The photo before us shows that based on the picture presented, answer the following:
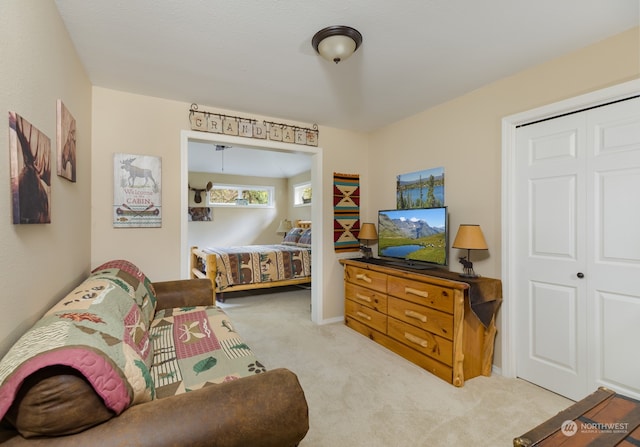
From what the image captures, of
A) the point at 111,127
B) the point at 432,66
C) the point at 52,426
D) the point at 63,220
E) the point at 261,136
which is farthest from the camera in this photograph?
the point at 261,136

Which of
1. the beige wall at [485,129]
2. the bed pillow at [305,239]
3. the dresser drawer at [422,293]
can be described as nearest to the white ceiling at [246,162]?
the bed pillow at [305,239]

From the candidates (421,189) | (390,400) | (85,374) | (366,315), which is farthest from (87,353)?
(421,189)

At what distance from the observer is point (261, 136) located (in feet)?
10.5

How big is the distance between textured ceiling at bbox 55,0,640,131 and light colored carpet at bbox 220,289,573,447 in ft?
7.83

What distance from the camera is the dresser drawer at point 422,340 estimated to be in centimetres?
229

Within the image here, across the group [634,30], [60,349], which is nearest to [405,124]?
[634,30]

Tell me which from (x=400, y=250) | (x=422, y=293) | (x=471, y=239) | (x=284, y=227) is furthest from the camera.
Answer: (x=284, y=227)

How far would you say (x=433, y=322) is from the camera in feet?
7.88

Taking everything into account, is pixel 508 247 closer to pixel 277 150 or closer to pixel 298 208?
pixel 277 150

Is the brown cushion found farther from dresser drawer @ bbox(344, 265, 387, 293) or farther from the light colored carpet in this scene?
dresser drawer @ bbox(344, 265, 387, 293)

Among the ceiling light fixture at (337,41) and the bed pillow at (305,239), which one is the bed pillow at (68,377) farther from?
the bed pillow at (305,239)

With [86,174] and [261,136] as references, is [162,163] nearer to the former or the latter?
[86,174]

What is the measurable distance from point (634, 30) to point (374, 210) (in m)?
2.57

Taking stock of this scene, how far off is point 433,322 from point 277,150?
2.38 metres
